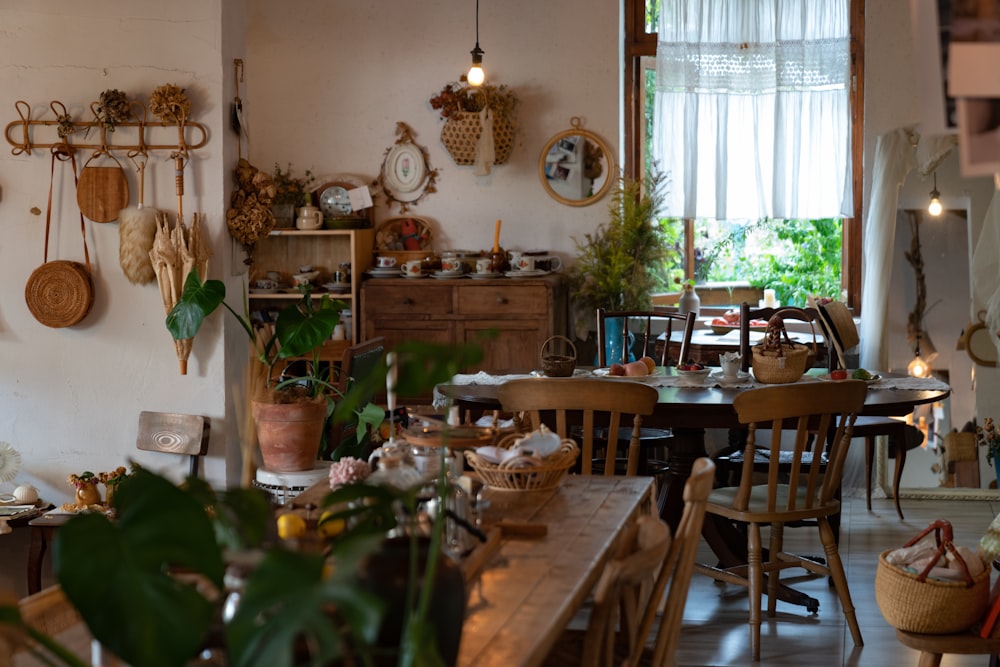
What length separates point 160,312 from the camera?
15.2ft

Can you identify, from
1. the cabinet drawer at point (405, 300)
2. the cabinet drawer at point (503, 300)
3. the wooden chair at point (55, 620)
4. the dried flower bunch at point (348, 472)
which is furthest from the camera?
the cabinet drawer at point (405, 300)

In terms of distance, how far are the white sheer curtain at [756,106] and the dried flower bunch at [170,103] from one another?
11.4 ft

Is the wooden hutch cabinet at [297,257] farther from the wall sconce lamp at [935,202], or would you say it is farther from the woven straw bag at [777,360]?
the wall sconce lamp at [935,202]

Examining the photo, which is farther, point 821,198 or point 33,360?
point 821,198

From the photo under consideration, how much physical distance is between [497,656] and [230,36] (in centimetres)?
343

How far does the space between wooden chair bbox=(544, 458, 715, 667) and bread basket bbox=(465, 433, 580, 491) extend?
1.53ft

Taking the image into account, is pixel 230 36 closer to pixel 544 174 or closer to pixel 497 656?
pixel 544 174

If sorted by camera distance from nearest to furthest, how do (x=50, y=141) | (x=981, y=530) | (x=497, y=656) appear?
(x=497, y=656)
(x=50, y=141)
(x=981, y=530)

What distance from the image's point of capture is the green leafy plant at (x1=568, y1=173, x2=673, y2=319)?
668 centimetres

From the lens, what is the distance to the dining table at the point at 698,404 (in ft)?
14.4

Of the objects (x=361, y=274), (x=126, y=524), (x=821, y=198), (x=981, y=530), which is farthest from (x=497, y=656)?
(x=821, y=198)

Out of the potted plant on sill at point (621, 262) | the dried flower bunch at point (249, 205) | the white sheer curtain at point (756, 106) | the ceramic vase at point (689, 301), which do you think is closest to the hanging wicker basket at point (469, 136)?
the potted plant on sill at point (621, 262)

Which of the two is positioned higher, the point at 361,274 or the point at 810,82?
the point at 810,82

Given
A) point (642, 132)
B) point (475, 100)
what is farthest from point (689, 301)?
point (475, 100)
